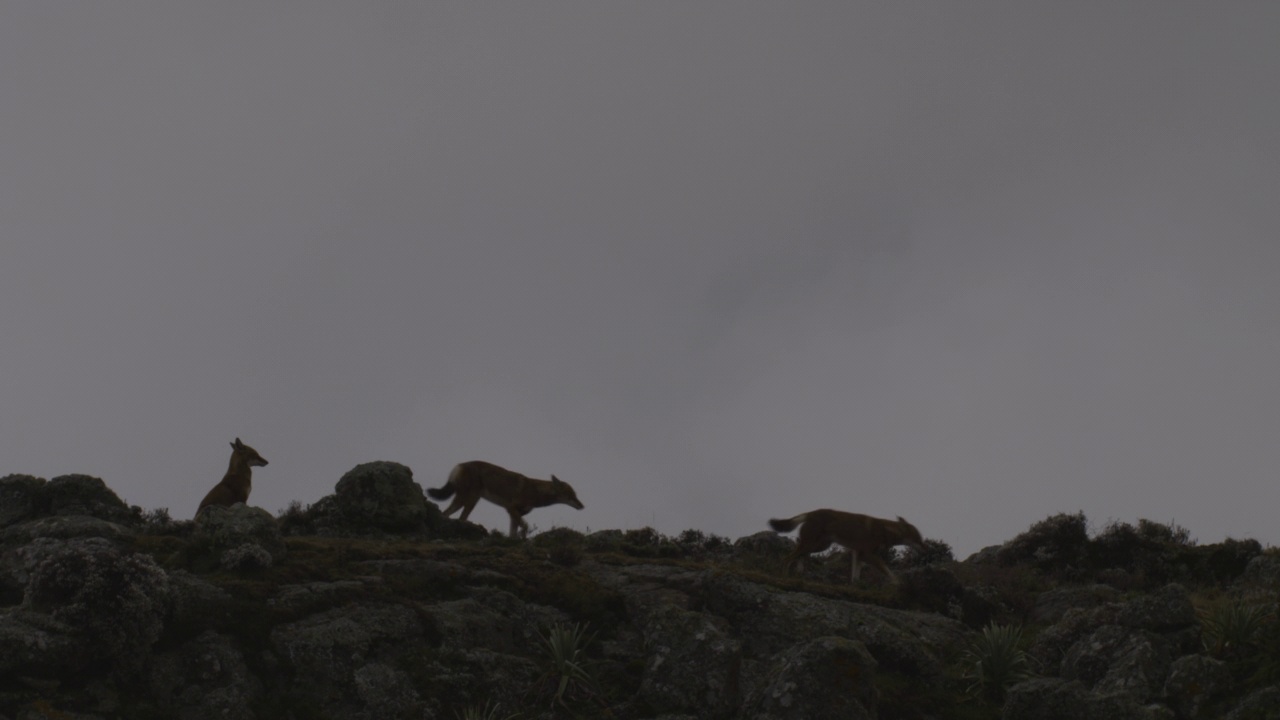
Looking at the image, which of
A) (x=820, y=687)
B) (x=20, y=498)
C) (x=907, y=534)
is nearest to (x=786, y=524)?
(x=907, y=534)

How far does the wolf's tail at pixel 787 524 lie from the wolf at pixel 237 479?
10.1 m

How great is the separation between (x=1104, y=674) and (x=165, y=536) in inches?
509

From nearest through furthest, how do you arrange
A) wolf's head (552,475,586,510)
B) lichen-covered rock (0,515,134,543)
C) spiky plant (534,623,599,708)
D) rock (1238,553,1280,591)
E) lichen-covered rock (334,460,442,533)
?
spiky plant (534,623,599,708), lichen-covered rock (0,515,134,543), rock (1238,553,1280,591), lichen-covered rock (334,460,442,533), wolf's head (552,475,586,510)

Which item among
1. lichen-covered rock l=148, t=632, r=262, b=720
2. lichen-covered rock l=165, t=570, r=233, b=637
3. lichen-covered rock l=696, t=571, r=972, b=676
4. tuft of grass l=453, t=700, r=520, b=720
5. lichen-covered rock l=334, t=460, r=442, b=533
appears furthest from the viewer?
lichen-covered rock l=334, t=460, r=442, b=533

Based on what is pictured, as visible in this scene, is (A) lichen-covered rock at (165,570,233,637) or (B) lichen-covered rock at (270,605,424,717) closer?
(B) lichen-covered rock at (270,605,424,717)

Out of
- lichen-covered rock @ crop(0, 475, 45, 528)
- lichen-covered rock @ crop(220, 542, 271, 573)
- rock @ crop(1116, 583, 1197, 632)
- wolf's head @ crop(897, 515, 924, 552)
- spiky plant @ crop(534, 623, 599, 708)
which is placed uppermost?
wolf's head @ crop(897, 515, 924, 552)

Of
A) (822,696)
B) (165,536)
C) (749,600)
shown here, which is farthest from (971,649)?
(165,536)

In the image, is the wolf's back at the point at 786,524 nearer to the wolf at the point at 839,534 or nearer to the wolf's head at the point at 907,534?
the wolf at the point at 839,534

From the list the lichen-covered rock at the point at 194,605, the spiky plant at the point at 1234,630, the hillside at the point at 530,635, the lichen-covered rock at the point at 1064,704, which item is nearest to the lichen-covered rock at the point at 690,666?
the hillside at the point at 530,635

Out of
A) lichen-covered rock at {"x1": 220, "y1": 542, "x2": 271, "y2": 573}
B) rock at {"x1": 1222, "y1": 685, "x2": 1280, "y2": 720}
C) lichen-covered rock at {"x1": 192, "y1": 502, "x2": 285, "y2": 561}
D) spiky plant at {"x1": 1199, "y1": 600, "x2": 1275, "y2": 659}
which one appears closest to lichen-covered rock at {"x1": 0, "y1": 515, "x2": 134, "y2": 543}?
lichen-covered rock at {"x1": 192, "y1": 502, "x2": 285, "y2": 561}

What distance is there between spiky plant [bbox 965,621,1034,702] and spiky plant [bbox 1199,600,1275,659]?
90.3 inches

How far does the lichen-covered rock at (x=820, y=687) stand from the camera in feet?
43.0

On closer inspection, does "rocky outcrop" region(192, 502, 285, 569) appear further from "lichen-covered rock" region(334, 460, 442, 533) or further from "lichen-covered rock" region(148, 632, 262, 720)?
"lichen-covered rock" region(334, 460, 442, 533)

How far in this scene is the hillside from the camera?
1343 cm
